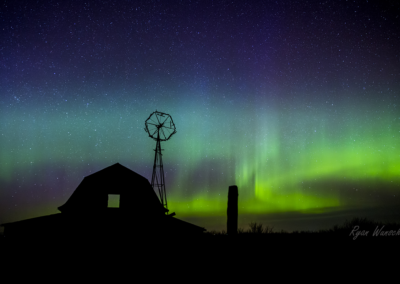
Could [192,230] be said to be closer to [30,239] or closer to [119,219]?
[119,219]

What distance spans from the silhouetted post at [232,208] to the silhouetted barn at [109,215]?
5.28 m

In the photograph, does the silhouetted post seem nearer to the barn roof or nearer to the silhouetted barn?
the silhouetted barn

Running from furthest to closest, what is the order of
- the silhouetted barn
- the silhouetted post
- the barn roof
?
the barn roof → the silhouetted barn → the silhouetted post

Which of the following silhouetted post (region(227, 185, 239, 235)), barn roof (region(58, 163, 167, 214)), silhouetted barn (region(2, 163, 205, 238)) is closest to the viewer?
silhouetted post (region(227, 185, 239, 235))

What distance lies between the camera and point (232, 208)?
13.1 meters

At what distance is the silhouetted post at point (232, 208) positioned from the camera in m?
12.9

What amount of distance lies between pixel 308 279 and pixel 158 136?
15.2 meters

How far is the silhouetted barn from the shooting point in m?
17.2

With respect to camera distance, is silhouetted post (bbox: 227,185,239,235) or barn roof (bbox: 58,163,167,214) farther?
barn roof (bbox: 58,163,167,214)

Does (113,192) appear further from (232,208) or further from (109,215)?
(232,208)

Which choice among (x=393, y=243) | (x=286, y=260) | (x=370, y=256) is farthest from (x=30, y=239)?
(x=393, y=243)

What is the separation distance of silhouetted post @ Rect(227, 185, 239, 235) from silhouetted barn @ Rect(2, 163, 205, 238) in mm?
5281

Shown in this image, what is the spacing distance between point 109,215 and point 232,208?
889 cm

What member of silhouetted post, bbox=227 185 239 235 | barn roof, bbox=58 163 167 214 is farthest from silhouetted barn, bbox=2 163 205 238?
silhouetted post, bbox=227 185 239 235
